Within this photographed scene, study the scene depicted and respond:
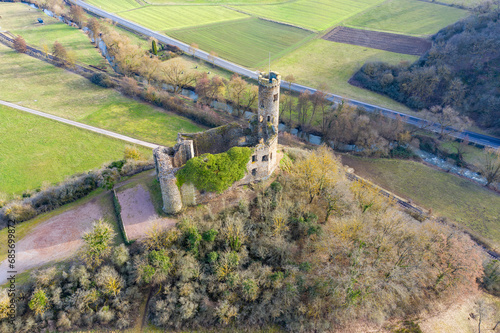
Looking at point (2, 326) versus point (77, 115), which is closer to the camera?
point (2, 326)

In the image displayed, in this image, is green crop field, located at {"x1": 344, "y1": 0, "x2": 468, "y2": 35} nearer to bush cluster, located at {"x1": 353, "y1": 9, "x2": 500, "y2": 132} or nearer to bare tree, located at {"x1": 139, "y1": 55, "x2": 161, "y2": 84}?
bush cluster, located at {"x1": 353, "y1": 9, "x2": 500, "y2": 132}

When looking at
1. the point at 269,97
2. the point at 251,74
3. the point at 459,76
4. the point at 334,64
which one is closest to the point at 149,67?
the point at 251,74

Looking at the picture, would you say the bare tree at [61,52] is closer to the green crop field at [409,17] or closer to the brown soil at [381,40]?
the brown soil at [381,40]

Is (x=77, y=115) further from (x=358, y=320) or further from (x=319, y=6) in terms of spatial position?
(x=319, y=6)

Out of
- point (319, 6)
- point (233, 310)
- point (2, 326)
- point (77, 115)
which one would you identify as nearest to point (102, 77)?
point (77, 115)

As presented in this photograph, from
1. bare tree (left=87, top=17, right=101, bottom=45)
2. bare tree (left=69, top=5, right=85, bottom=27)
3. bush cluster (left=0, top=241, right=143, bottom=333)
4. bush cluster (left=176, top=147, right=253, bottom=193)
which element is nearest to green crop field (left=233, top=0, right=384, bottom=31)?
bare tree (left=87, top=17, right=101, bottom=45)

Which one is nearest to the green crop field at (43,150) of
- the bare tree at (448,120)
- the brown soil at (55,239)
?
the brown soil at (55,239)
